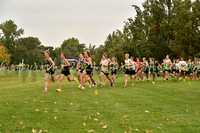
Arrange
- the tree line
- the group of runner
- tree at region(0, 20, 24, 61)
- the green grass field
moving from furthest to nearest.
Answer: tree at region(0, 20, 24, 61) < the tree line < the group of runner < the green grass field

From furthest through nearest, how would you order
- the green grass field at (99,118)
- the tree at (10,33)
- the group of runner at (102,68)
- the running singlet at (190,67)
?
the tree at (10,33)
the running singlet at (190,67)
the group of runner at (102,68)
the green grass field at (99,118)

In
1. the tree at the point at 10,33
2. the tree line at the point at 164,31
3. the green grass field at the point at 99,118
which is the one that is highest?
the tree at the point at 10,33

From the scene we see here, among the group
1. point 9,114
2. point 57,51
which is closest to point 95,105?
point 9,114

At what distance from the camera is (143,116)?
823cm

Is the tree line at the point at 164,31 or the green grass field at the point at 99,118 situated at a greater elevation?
the tree line at the point at 164,31

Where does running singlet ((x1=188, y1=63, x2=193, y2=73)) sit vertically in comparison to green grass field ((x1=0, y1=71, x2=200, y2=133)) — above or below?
above

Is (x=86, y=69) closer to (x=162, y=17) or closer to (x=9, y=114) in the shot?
(x=9, y=114)

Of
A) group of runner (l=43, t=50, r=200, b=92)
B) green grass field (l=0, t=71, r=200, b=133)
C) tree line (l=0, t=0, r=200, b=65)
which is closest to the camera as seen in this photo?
green grass field (l=0, t=71, r=200, b=133)

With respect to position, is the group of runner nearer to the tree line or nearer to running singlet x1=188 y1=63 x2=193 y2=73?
running singlet x1=188 y1=63 x2=193 y2=73

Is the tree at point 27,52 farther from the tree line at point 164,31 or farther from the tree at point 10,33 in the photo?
the tree line at point 164,31

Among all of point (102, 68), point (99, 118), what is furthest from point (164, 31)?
point (99, 118)

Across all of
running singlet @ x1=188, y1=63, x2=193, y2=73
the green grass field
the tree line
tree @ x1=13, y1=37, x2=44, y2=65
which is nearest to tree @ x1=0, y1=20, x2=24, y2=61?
tree @ x1=13, y1=37, x2=44, y2=65

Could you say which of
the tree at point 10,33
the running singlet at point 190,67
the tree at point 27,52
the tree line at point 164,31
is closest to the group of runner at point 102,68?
the running singlet at point 190,67

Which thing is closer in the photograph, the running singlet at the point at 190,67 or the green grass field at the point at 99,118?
the green grass field at the point at 99,118
